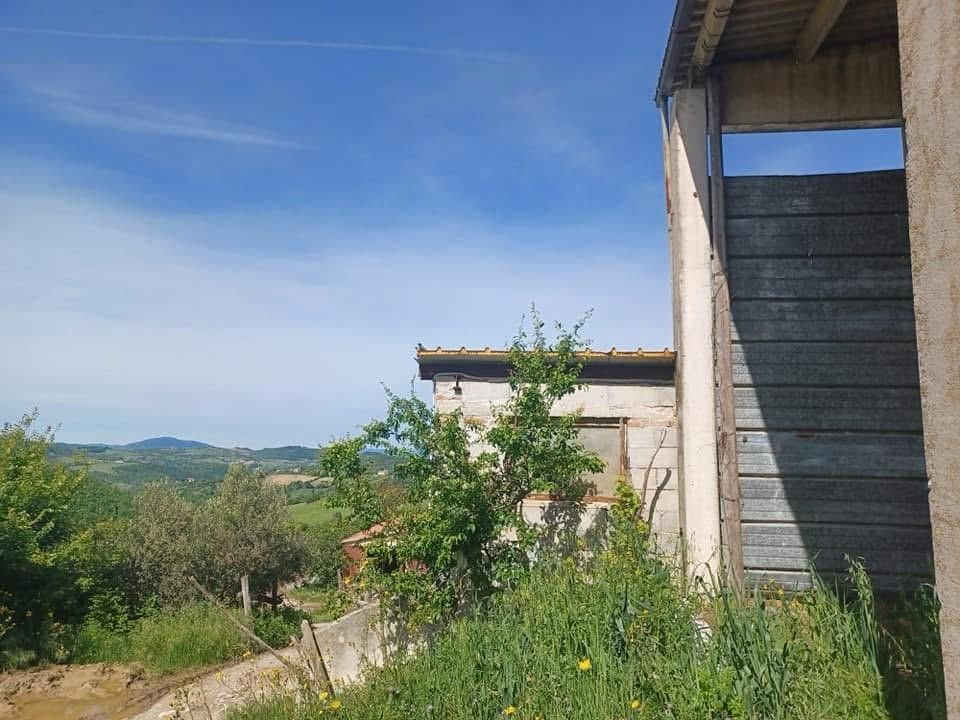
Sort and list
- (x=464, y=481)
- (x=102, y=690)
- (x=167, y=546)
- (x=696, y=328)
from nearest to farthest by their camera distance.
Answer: (x=696, y=328), (x=464, y=481), (x=102, y=690), (x=167, y=546)

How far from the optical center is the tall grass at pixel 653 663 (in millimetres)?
3172

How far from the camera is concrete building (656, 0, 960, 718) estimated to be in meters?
5.21

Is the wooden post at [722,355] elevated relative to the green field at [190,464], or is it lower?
elevated

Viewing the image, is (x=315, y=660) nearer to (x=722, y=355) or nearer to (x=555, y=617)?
(x=555, y=617)

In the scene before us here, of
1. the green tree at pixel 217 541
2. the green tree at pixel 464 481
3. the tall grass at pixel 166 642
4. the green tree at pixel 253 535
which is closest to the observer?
the green tree at pixel 464 481

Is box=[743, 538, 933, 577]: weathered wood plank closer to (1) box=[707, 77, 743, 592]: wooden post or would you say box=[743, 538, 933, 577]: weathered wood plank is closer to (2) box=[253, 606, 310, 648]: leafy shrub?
(1) box=[707, 77, 743, 592]: wooden post

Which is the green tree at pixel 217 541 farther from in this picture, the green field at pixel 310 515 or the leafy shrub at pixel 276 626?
the green field at pixel 310 515

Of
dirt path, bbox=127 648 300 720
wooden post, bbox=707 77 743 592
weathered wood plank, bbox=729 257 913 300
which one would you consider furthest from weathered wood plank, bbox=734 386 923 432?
dirt path, bbox=127 648 300 720

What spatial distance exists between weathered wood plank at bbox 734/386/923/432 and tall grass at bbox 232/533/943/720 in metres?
1.43

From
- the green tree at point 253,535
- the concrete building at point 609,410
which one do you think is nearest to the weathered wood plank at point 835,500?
the concrete building at point 609,410

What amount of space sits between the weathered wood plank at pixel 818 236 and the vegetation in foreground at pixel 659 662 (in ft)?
8.61

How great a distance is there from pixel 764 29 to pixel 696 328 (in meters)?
2.28

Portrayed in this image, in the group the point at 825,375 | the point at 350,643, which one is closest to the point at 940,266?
the point at 825,375

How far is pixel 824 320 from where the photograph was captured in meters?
5.36
